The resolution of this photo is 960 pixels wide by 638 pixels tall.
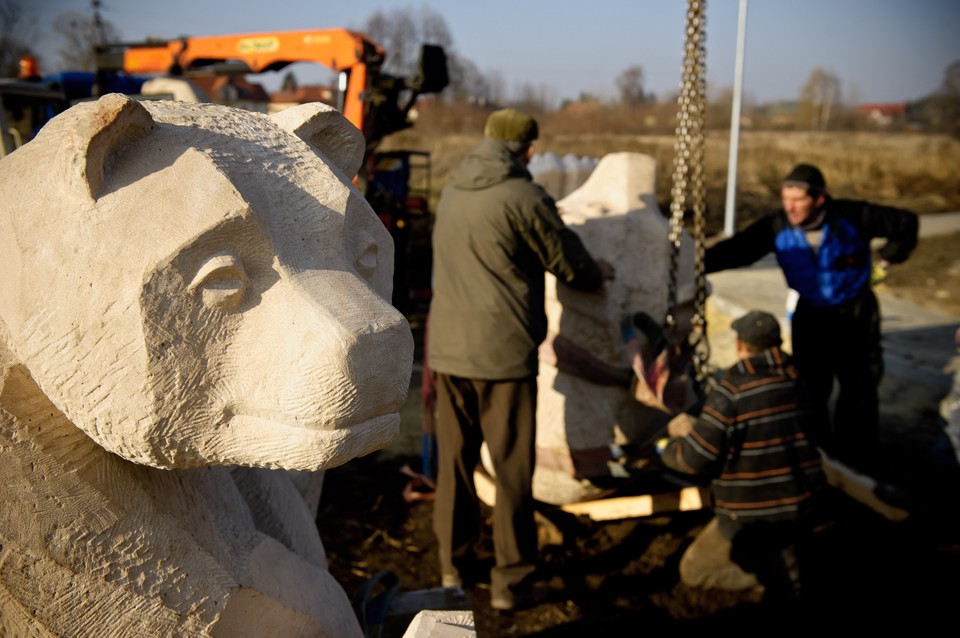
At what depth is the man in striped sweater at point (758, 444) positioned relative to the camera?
3076 millimetres

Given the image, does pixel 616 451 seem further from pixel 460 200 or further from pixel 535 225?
pixel 460 200

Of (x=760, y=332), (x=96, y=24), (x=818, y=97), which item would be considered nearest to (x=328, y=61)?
(x=760, y=332)

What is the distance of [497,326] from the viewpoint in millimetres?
3055

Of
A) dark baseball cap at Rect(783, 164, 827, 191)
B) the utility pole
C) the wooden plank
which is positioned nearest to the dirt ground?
the wooden plank

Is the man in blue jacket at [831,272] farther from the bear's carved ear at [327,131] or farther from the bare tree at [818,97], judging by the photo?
the bare tree at [818,97]

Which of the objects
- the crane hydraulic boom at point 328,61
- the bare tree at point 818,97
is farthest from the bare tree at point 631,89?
the crane hydraulic boom at point 328,61

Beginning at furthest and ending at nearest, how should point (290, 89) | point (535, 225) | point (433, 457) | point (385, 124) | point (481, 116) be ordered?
point (481, 116) < point (290, 89) < point (385, 124) < point (433, 457) < point (535, 225)

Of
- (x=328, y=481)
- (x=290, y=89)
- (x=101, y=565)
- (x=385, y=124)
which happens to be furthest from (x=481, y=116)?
(x=101, y=565)

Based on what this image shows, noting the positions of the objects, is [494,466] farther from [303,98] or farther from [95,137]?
[303,98]

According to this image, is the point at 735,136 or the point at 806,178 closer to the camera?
the point at 806,178

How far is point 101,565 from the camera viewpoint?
0.97 metres

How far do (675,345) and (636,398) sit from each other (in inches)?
14.2

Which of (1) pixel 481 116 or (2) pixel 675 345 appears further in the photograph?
(1) pixel 481 116

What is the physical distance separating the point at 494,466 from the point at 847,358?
2119 millimetres
